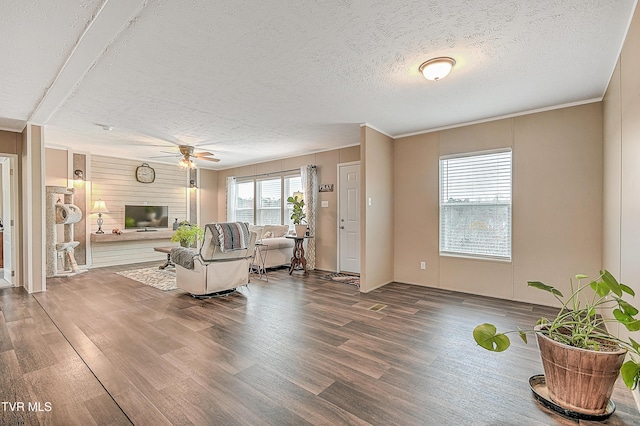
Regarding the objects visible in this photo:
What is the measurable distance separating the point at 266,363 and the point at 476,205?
3.64 m

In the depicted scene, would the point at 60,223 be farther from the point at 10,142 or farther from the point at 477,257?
the point at 477,257

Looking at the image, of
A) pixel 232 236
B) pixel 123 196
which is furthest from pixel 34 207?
pixel 232 236

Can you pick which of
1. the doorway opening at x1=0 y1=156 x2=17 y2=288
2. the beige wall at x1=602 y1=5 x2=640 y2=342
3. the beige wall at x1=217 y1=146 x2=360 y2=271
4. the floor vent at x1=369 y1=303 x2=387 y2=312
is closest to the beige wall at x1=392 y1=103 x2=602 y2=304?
the beige wall at x1=602 y1=5 x2=640 y2=342

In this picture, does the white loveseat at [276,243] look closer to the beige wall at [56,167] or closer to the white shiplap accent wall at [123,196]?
the white shiplap accent wall at [123,196]

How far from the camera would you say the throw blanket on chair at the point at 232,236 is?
4191 mm

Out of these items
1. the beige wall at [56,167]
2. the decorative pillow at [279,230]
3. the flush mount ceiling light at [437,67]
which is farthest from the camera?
the decorative pillow at [279,230]

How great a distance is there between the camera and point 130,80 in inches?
122

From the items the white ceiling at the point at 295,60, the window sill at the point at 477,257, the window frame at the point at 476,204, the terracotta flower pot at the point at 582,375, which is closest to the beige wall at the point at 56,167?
the white ceiling at the point at 295,60

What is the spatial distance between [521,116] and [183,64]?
13.6 feet

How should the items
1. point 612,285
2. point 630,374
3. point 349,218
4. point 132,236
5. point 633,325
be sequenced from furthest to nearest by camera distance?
point 132,236
point 349,218
point 612,285
point 633,325
point 630,374

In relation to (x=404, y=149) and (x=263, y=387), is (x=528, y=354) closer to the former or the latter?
(x=263, y=387)

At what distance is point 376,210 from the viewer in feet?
15.8

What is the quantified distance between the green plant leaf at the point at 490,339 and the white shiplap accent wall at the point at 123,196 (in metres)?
7.47

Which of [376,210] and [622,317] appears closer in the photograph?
[622,317]
